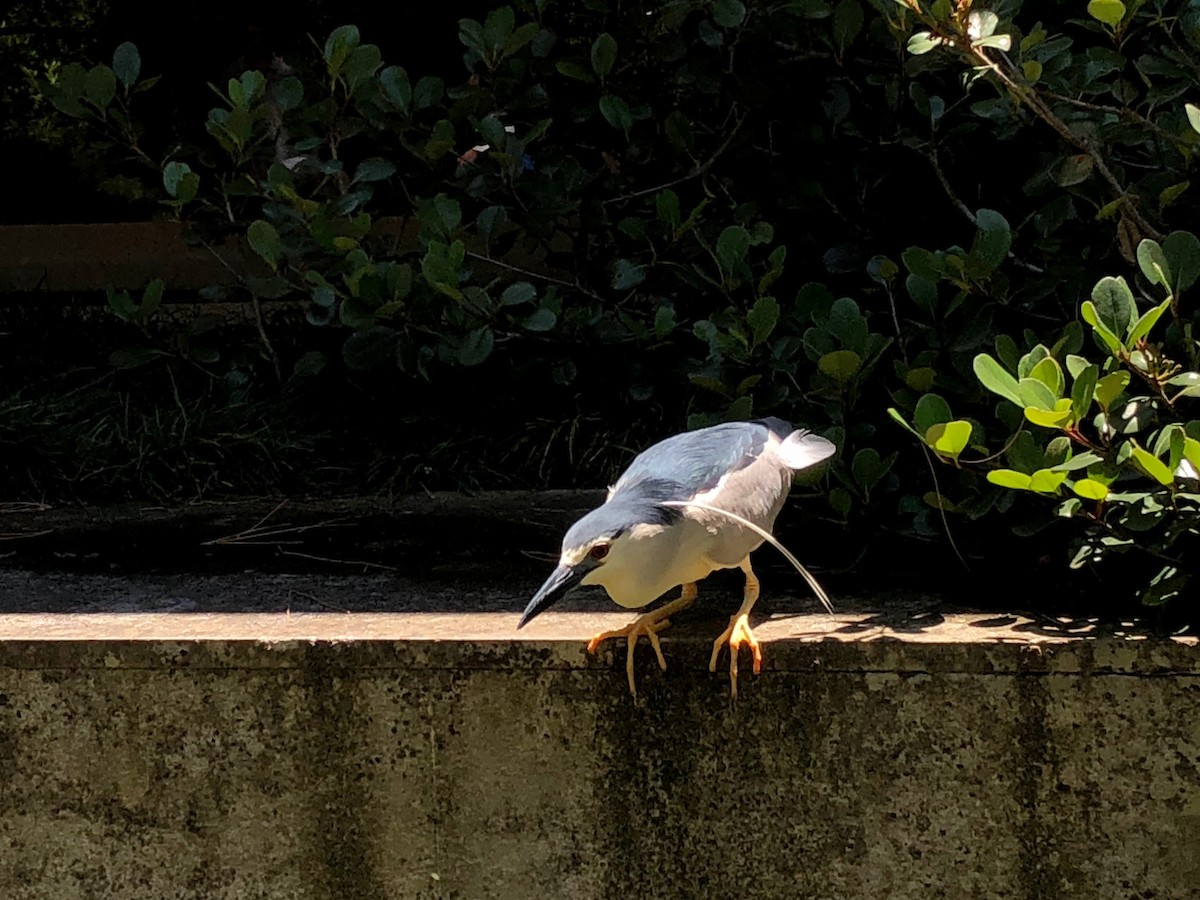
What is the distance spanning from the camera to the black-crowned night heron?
5.94ft

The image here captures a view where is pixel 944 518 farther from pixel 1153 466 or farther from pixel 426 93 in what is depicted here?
pixel 426 93

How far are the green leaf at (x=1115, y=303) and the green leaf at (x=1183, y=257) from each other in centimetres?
13

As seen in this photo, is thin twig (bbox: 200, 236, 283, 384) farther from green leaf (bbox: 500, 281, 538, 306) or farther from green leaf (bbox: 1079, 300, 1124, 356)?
green leaf (bbox: 1079, 300, 1124, 356)

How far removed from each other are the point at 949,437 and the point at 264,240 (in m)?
1.80

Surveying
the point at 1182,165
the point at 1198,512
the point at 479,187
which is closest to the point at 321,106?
the point at 479,187

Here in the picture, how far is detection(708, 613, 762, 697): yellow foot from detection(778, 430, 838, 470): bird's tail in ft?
1.00

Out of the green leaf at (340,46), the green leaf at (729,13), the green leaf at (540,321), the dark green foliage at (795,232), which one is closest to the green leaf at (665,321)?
the dark green foliage at (795,232)

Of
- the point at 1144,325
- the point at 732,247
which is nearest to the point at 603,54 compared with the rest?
the point at 732,247

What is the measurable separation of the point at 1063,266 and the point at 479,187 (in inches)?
56.5

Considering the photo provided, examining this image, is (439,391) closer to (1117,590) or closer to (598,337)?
(598,337)

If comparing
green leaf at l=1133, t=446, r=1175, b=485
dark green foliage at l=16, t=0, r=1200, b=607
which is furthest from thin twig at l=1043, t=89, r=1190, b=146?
green leaf at l=1133, t=446, r=1175, b=485

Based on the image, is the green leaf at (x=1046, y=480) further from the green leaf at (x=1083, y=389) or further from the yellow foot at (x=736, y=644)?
the yellow foot at (x=736, y=644)

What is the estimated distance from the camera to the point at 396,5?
172 inches

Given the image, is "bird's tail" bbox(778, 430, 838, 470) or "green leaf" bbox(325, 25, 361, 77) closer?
"bird's tail" bbox(778, 430, 838, 470)
